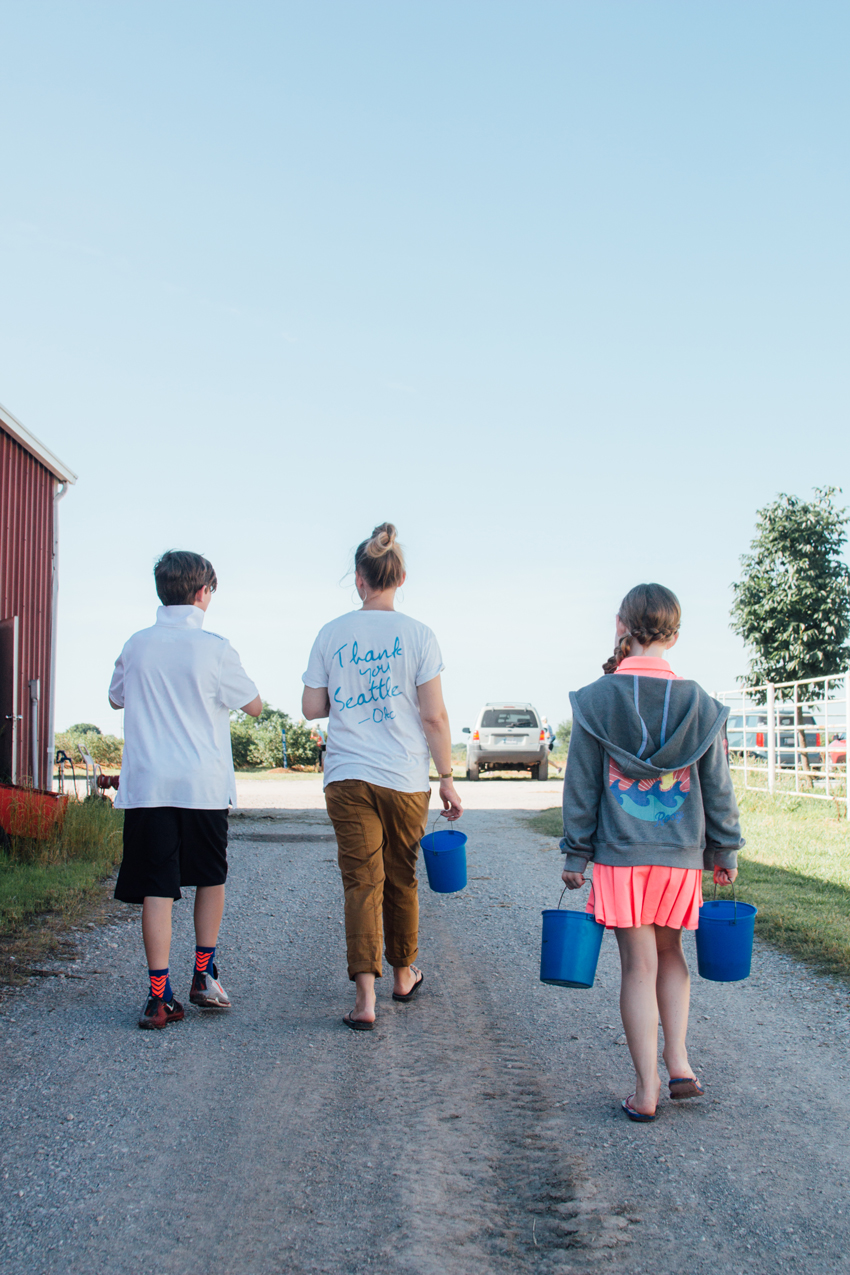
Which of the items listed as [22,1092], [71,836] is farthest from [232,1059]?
[71,836]

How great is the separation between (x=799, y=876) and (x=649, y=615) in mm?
4889

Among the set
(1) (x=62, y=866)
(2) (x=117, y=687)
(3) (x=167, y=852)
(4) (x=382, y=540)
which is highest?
(4) (x=382, y=540)

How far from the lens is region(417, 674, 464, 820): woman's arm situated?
153 inches

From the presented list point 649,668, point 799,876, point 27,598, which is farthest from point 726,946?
point 27,598

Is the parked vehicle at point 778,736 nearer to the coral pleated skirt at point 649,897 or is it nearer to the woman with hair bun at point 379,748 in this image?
the woman with hair bun at point 379,748

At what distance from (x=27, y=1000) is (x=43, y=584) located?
9150mm

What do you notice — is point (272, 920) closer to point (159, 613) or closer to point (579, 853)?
point (159, 613)

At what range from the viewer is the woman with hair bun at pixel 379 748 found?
3764 mm

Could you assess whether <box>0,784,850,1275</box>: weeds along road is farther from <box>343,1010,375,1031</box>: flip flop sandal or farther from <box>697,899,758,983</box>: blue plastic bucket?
<box>697,899,758,983</box>: blue plastic bucket

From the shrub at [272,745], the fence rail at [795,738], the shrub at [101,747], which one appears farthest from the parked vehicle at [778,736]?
the shrub at [101,747]

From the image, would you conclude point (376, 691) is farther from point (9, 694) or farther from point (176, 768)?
point (9, 694)

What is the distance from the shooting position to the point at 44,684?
Answer: 39.8ft

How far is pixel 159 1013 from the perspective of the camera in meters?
3.61

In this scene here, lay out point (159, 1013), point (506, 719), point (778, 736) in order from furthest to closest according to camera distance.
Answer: point (506, 719) → point (778, 736) → point (159, 1013)
